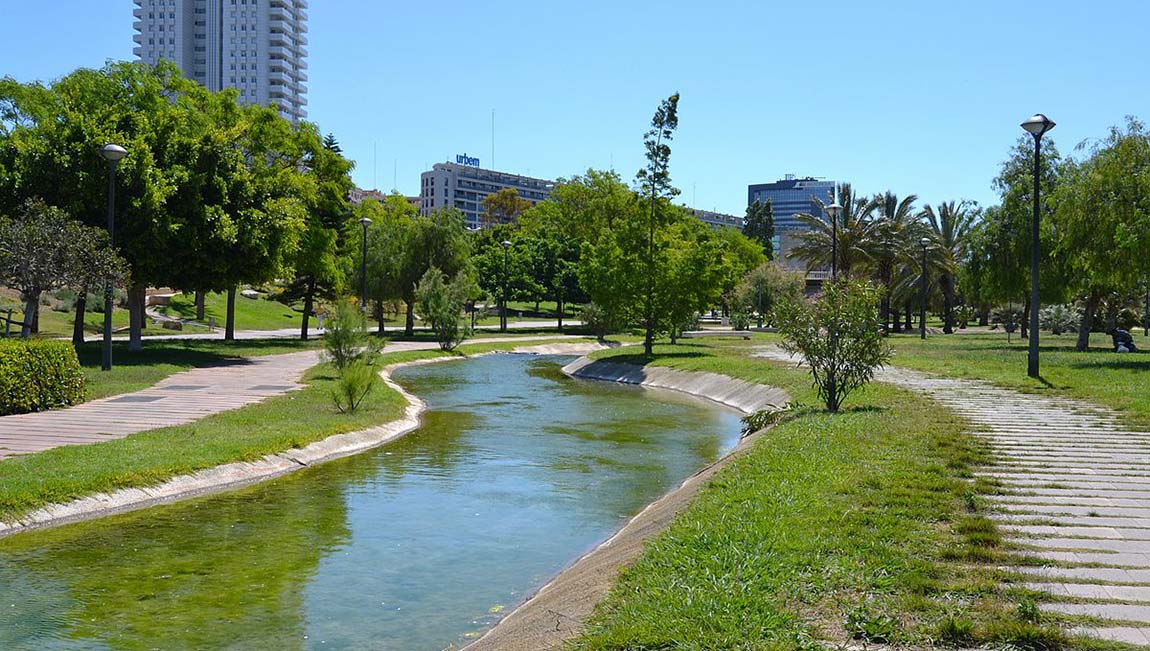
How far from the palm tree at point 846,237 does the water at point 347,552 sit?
4416cm

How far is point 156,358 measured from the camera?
31.3 m

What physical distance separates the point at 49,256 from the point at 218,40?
499 feet

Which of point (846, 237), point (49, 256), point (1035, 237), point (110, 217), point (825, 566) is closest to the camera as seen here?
point (825, 566)

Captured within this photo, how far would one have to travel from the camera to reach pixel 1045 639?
5172 mm

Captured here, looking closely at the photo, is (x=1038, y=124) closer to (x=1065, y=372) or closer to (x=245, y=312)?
(x=1065, y=372)

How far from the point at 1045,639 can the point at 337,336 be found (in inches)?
813

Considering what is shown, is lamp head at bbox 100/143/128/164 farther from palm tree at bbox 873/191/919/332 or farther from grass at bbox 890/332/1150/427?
palm tree at bbox 873/191/919/332

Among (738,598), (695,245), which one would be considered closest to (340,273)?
(695,245)

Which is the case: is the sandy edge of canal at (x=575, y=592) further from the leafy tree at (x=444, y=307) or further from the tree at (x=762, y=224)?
the tree at (x=762, y=224)

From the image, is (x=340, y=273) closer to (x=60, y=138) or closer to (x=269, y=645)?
(x=60, y=138)

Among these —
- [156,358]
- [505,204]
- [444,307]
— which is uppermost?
[505,204]

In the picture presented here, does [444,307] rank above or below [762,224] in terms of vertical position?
below

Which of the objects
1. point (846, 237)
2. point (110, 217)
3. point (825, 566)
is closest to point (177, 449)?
point (825, 566)

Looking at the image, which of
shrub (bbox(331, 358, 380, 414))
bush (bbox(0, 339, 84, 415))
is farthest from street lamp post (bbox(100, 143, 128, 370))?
shrub (bbox(331, 358, 380, 414))
